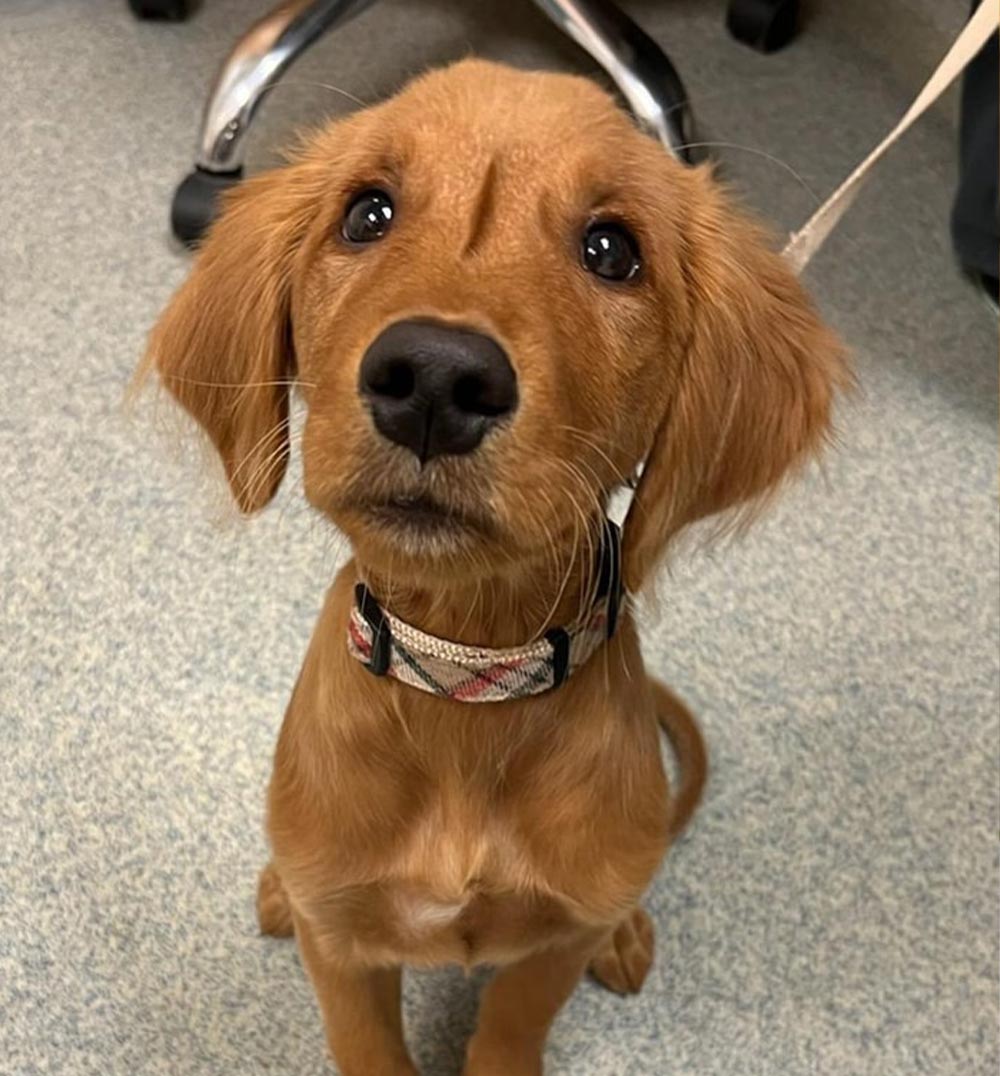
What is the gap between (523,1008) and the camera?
47.4 inches

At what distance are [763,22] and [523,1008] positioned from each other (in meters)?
1.88

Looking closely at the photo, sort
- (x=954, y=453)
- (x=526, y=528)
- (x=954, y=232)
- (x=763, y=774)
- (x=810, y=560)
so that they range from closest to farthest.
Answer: (x=526, y=528), (x=763, y=774), (x=810, y=560), (x=954, y=453), (x=954, y=232)

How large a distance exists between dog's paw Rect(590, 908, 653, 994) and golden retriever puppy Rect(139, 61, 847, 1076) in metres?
0.22

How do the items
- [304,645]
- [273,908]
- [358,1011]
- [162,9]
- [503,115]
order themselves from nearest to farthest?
[503,115] < [358,1011] < [273,908] < [304,645] < [162,9]

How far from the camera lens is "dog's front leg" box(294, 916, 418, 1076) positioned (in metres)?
1.16

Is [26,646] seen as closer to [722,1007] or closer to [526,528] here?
[722,1007]

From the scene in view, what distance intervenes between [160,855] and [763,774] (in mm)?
654

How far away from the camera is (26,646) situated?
62.1 inches

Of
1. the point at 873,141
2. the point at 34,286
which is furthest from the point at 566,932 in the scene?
the point at 873,141

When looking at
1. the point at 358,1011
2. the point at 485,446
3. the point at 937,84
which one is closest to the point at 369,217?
the point at 485,446

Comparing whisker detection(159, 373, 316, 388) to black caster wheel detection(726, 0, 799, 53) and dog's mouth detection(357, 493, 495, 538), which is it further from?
black caster wheel detection(726, 0, 799, 53)

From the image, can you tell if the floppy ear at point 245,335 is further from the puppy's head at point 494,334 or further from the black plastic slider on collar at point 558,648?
the black plastic slider on collar at point 558,648

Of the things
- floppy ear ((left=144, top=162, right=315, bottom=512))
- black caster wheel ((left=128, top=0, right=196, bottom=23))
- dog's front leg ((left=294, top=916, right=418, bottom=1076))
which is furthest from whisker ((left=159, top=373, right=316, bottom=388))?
black caster wheel ((left=128, top=0, right=196, bottom=23))

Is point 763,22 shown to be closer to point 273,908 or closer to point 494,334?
point 273,908
